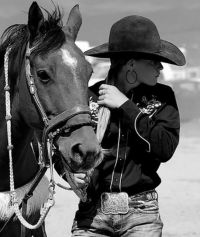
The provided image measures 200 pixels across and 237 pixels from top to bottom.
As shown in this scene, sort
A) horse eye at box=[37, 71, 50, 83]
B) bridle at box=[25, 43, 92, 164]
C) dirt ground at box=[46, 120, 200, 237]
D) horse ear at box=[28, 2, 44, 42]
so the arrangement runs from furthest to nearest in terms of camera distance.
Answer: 1. dirt ground at box=[46, 120, 200, 237]
2. horse ear at box=[28, 2, 44, 42]
3. horse eye at box=[37, 71, 50, 83]
4. bridle at box=[25, 43, 92, 164]

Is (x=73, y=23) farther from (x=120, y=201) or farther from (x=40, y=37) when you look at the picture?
(x=120, y=201)

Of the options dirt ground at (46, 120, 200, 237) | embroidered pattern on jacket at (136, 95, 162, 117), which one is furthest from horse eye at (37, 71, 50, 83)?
dirt ground at (46, 120, 200, 237)

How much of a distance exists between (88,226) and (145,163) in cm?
51

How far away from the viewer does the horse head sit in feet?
10.6

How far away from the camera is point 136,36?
373 cm

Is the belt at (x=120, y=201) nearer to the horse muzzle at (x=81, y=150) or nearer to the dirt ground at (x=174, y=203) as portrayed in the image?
the horse muzzle at (x=81, y=150)

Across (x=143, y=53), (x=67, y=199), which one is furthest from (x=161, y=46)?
(x=67, y=199)

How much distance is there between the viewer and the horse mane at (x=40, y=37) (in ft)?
11.5

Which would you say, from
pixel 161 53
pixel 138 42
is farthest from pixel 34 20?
pixel 161 53

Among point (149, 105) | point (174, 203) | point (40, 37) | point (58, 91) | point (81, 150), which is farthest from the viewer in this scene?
point (174, 203)

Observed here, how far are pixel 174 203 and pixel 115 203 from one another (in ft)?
21.9

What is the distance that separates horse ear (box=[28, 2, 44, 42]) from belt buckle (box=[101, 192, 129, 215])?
3.38 feet

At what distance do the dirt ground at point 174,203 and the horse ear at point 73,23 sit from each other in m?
4.44

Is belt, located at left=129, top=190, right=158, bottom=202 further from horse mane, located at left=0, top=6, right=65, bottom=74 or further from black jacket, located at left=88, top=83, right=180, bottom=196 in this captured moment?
horse mane, located at left=0, top=6, right=65, bottom=74
